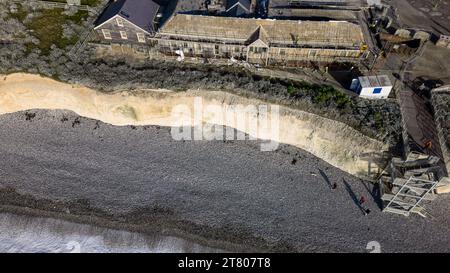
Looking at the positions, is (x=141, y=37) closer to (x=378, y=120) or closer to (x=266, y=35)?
(x=266, y=35)

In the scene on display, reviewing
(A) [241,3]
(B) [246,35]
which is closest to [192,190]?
(B) [246,35]

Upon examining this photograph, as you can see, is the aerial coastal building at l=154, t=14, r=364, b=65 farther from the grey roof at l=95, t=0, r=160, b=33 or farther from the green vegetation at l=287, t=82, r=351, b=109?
the green vegetation at l=287, t=82, r=351, b=109

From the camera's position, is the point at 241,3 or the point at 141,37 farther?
the point at 241,3

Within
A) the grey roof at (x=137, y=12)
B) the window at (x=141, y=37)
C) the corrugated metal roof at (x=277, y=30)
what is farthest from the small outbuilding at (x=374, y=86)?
the window at (x=141, y=37)

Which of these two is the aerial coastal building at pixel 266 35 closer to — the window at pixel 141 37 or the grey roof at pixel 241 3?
the window at pixel 141 37
